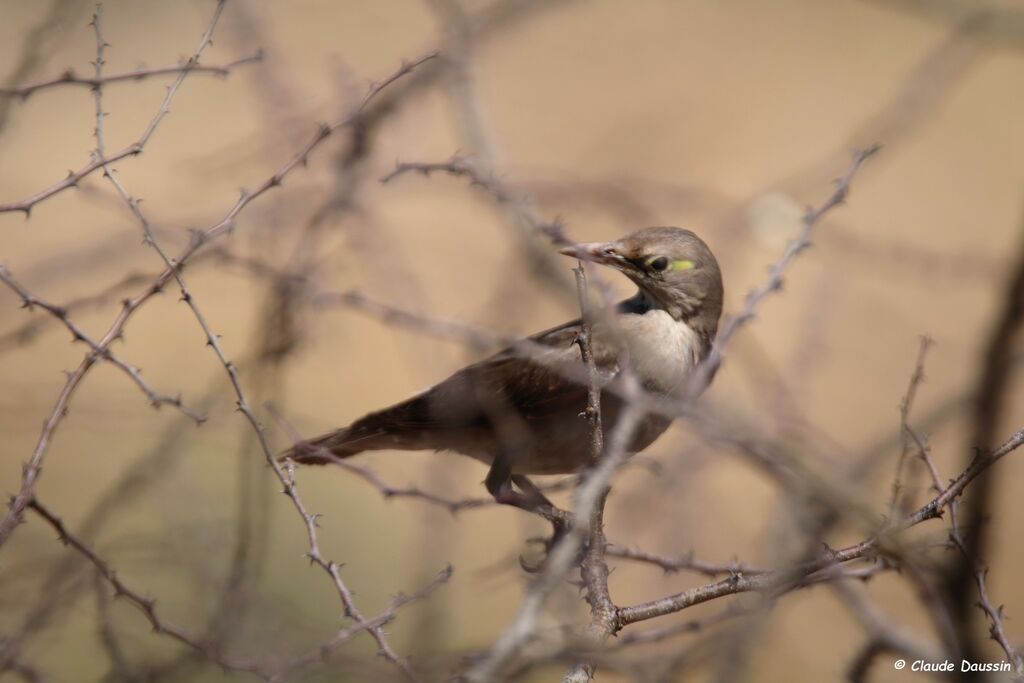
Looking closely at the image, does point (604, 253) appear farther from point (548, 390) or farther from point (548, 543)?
point (548, 543)

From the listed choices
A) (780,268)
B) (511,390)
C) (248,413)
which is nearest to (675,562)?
(780,268)

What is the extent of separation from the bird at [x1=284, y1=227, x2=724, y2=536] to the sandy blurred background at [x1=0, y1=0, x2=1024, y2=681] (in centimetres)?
20

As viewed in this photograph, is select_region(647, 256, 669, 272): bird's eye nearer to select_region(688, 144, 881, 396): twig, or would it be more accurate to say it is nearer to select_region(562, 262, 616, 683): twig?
select_region(688, 144, 881, 396): twig

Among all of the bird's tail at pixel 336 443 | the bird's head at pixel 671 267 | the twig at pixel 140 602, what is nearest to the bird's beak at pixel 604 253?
the bird's head at pixel 671 267

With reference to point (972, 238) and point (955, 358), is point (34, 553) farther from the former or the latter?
point (972, 238)

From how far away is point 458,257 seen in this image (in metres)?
10.2

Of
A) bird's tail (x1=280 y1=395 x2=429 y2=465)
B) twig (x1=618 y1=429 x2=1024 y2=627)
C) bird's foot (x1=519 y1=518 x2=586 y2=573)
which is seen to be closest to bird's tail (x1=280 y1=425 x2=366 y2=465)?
bird's tail (x1=280 y1=395 x2=429 y2=465)

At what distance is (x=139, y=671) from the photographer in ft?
9.86

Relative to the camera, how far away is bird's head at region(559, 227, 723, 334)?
4.33 m

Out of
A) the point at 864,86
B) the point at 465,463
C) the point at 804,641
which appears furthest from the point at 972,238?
the point at 465,463

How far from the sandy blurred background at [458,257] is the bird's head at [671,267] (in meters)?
0.17

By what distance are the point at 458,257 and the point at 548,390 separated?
5.97 m

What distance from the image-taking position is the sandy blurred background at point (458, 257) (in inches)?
161

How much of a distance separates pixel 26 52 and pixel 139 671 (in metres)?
1.53
